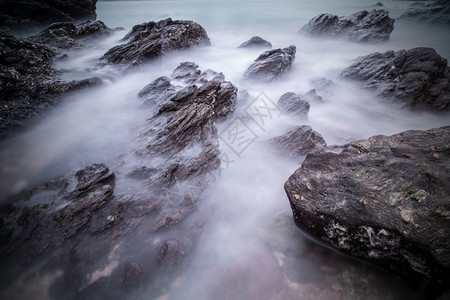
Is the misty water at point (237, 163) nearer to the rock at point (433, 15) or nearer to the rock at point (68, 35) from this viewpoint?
the rock at point (68, 35)

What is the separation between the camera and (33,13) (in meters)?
18.1

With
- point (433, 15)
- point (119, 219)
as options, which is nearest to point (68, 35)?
point (119, 219)

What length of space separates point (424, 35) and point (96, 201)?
3014 cm

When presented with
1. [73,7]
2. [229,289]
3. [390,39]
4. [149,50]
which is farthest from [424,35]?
[73,7]

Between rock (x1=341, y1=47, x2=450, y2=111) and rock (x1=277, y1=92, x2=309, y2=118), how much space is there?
399 cm

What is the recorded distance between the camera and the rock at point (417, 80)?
757cm

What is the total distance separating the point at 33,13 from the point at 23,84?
59.2 feet

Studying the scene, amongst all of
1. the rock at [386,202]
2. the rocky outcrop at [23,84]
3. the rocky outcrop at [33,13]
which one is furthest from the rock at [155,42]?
→ the rock at [386,202]

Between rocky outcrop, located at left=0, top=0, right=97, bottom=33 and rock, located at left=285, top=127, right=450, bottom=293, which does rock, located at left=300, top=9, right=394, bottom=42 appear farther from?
rocky outcrop, located at left=0, top=0, right=97, bottom=33

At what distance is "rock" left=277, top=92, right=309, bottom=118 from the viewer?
7.67 meters

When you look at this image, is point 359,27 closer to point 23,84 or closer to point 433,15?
point 433,15

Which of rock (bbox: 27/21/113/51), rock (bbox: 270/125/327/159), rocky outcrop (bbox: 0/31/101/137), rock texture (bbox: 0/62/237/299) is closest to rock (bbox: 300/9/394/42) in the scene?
rock (bbox: 270/125/327/159)

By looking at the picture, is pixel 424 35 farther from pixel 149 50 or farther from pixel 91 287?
pixel 91 287

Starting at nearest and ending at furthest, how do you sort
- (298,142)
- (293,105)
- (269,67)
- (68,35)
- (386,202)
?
(386,202) < (298,142) < (293,105) < (269,67) < (68,35)
